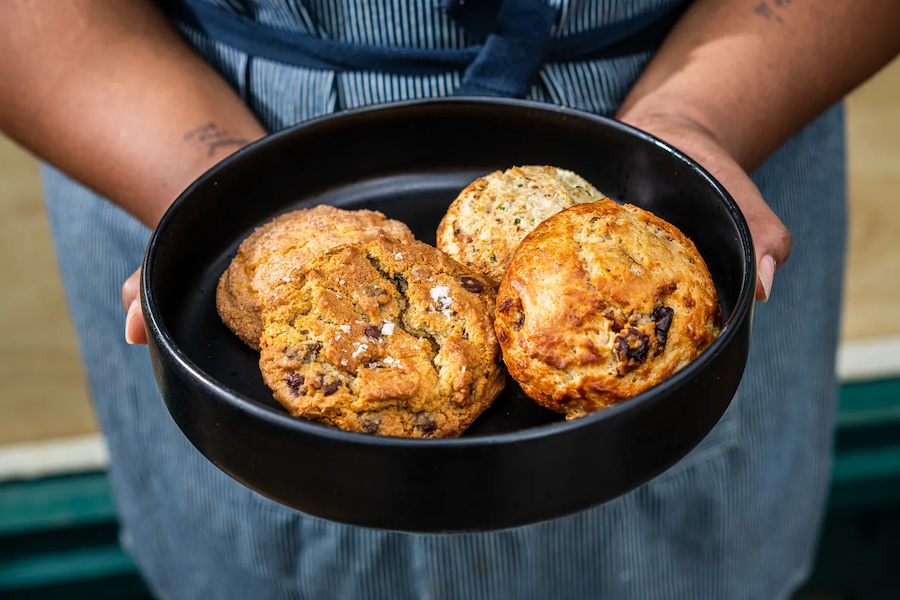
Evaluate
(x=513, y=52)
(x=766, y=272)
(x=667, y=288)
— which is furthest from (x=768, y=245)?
(x=513, y=52)

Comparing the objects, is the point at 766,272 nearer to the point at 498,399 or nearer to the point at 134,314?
the point at 498,399

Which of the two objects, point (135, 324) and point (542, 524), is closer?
point (135, 324)

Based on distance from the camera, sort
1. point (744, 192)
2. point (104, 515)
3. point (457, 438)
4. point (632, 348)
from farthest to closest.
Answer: point (104, 515), point (744, 192), point (632, 348), point (457, 438)

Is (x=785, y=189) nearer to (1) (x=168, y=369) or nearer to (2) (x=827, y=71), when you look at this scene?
(2) (x=827, y=71)

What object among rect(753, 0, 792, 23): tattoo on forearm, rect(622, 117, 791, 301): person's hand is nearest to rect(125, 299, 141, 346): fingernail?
rect(622, 117, 791, 301): person's hand

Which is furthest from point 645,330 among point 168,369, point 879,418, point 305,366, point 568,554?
point 879,418

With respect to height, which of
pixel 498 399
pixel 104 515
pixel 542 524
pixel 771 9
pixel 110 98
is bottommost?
pixel 104 515

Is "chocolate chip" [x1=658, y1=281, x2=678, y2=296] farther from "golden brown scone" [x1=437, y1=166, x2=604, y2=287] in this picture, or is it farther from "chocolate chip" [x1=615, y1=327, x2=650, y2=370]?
"golden brown scone" [x1=437, y1=166, x2=604, y2=287]
